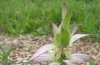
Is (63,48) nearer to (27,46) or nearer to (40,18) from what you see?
(27,46)

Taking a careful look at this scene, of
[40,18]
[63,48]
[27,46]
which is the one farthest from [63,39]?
[40,18]

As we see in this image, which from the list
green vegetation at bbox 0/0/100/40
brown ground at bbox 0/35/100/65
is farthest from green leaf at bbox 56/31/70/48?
green vegetation at bbox 0/0/100/40

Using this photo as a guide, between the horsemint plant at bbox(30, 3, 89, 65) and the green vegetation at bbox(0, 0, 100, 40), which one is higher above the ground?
the green vegetation at bbox(0, 0, 100, 40)

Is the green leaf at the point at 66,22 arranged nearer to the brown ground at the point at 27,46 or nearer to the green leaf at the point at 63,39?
the green leaf at the point at 63,39

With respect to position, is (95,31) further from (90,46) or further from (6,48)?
(6,48)

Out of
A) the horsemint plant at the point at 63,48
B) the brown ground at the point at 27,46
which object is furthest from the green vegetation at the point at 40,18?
the horsemint plant at the point at 63,48

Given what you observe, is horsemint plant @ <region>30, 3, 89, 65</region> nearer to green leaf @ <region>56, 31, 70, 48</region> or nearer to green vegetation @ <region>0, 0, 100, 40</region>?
green leaf @ <region>56, 31, 70, 48</region>

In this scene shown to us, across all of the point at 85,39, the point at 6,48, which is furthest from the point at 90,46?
the point at 6,48

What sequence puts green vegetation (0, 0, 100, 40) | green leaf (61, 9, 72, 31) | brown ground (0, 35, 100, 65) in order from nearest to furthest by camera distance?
green leaf (61, 9, 72, 31) → brown ground (0, 35, 100, 65) → green vegetation (0, 0, 100, 40)
